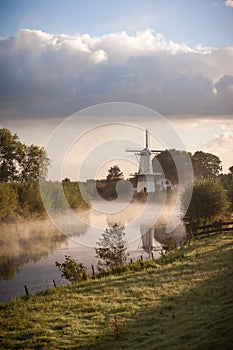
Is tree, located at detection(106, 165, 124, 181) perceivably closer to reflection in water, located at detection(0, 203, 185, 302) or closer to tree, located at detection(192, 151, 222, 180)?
tree, located at detection(192, 151, 222, 180)

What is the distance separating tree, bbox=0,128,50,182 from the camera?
66375mm

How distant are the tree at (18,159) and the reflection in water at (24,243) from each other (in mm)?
13521

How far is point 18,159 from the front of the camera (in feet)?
223

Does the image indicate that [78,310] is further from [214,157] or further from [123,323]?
[214,157]

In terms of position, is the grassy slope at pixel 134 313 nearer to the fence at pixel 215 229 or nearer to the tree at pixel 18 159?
the fence at pixel 215 229

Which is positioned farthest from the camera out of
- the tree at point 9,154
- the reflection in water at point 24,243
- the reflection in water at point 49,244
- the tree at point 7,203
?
the tree at point 9,154

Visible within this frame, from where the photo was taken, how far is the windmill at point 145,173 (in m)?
75.2

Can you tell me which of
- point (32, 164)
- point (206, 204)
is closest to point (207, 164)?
→ point (32, 164)

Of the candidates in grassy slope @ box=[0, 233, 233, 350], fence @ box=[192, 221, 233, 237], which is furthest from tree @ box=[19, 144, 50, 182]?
grassy slope @ box=[0, 233, 233, 350]

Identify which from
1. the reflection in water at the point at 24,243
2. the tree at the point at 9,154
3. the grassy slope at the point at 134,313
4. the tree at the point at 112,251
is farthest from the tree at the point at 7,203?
the grassy slope at the point at 134,313

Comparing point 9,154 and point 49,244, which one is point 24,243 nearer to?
point 49,244

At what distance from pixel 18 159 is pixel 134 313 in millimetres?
56918

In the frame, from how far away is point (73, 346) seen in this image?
11.2m

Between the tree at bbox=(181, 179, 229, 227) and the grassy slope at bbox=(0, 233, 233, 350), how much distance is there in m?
17.7
